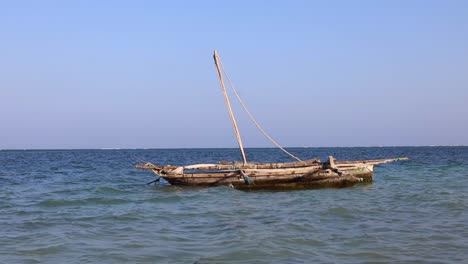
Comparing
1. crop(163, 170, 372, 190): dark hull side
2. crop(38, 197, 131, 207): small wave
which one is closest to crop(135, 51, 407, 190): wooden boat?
crop(163, 170, 372, 190): dark hull side

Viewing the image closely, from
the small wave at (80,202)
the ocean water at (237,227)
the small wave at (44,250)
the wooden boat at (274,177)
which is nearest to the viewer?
the ocean water at (237,227)

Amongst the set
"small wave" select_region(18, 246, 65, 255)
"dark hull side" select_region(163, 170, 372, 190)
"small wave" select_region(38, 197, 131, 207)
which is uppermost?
"dark hull side" select_region(163, 170, 372, 190)

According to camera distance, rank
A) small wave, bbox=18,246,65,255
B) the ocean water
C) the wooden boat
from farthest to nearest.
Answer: the wooden boat, small wave, bbox=18,246,65,255, the ocean water

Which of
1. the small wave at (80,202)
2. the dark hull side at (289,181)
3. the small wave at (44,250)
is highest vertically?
the dark hull side at (289,181)

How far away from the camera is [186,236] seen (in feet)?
36.2

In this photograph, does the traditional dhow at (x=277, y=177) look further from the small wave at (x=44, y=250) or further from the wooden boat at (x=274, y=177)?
the small wave at (x=44, y=250)

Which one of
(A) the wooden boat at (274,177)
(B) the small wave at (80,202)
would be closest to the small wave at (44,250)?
(B) the small wave at (80,202)

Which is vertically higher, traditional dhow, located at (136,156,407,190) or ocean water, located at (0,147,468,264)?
traditional dhow, located at (136,156,407,190)

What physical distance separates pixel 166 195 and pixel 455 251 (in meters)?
12.1

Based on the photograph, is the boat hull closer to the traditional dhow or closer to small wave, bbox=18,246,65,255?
the traditional dhow

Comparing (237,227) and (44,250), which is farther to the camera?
(237,227)

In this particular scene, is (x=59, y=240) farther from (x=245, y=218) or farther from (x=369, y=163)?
(x=369, y=163)

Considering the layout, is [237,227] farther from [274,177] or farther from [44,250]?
[274,177]

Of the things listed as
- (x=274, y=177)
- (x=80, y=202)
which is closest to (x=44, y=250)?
(x=80, y=202)
